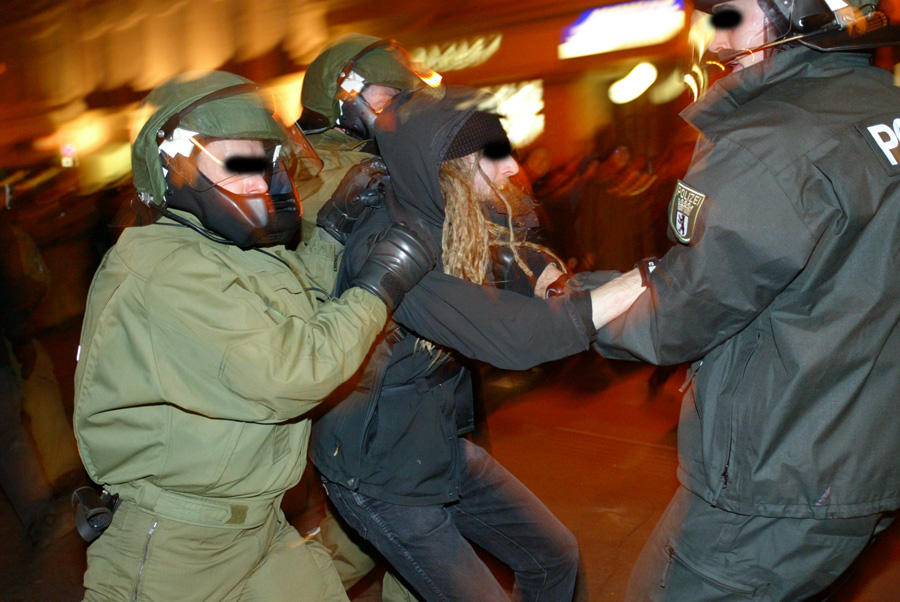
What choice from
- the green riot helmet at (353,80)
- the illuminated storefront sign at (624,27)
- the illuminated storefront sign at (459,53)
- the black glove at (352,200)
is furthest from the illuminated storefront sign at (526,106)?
the black glove at (352,200)

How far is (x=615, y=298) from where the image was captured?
2105 mm

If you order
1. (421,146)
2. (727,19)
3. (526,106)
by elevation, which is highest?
(727,19)

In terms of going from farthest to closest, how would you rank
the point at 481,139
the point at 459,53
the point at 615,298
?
the point at 459,53 → the point at 481,139 → the point at 615,298

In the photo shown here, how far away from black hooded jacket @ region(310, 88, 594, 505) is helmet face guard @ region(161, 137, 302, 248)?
333mm

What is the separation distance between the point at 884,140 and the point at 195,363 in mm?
1748

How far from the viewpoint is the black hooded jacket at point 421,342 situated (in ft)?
7.05

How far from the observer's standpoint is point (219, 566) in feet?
6.98

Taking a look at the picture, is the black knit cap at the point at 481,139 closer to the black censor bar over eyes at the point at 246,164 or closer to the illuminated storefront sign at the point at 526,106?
the black censor bar over eyes at the point at 246,164

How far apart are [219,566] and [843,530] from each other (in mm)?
1630

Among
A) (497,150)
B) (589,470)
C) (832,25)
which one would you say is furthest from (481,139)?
(589,470)

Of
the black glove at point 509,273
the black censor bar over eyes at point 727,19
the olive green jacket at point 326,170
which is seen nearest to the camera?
the black censor bar over eyes at point 727,19

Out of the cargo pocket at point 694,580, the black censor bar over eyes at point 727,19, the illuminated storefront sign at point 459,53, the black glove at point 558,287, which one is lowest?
the illuminated storefront sign at point 459,53

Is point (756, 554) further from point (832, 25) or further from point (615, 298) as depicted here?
point (832, 25)

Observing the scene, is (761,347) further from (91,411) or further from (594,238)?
(594,238)
